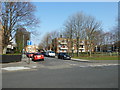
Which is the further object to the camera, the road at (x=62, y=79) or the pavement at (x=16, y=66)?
the pavement at (x=16, y=66)

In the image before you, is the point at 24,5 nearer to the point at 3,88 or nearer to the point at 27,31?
the point at 27,31

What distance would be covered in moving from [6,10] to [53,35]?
51.5 metres

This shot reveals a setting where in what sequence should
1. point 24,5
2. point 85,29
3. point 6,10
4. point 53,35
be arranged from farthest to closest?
point 53,35 < point 85,29 < point 24,5 < point 6,10

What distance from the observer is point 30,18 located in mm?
31797

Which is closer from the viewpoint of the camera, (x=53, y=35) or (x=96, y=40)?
(x=96, y=40)

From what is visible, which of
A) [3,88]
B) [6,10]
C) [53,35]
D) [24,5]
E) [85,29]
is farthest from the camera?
[53,35]

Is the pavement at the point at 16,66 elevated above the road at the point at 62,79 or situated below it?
below

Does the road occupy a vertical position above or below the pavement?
above

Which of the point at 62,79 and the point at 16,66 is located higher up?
the point at 62,79

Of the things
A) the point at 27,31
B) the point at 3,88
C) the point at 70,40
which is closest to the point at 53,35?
the point at 70,40

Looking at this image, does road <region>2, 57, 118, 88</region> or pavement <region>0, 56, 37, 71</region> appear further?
pavement <region>0, 56, 37, 71</region>

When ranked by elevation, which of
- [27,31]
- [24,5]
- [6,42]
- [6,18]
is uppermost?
[24,5]

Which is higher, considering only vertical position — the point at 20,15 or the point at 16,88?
the point at 20,15

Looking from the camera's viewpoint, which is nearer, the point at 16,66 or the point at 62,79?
the point at 62,79
